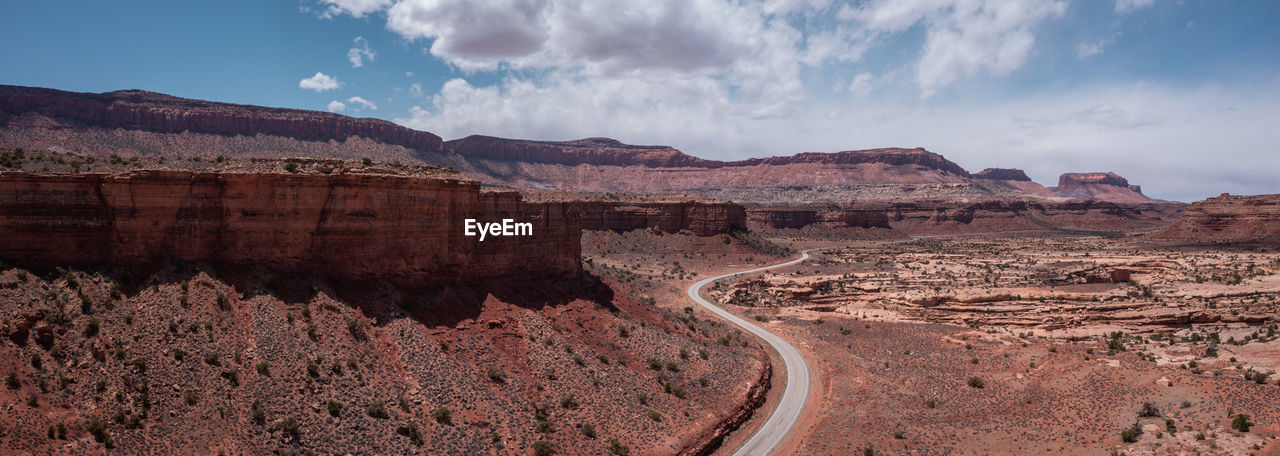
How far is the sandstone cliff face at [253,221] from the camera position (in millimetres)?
18922

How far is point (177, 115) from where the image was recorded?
113m

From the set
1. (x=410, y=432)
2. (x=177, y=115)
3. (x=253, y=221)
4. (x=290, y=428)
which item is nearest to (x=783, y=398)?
(x=410, y=432)

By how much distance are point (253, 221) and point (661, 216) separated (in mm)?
78171

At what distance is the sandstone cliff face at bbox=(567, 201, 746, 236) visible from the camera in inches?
3708

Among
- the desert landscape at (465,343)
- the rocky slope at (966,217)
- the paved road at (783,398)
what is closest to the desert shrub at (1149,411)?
the desert landscape at (465,343)

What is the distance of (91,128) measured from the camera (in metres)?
99.7

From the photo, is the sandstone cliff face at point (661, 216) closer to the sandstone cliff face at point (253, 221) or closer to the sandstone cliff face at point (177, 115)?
the sandstone cliff face at point (253, 221)

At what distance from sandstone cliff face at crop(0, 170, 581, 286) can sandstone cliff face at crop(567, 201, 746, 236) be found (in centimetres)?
6555

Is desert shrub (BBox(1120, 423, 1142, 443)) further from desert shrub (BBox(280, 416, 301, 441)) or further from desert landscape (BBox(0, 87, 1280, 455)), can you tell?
desert shrub (BBox(280, 416, 301, 441))

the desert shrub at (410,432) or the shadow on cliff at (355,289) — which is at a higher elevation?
the shadow on cliff at (355,289)

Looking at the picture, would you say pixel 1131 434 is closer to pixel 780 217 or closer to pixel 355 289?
pixel 355 289

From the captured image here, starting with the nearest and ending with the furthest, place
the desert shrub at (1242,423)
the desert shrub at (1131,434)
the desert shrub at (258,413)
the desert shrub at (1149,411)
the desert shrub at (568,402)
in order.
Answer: the desert shrub at (258,413), the desert shrub at (1242,423), the desert shrub at (1131,434), the desert shrub at (568,402), the desert shrub at (1149,411)

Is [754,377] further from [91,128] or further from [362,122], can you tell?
[362,122]

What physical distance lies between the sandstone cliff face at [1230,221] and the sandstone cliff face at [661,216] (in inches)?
2948
